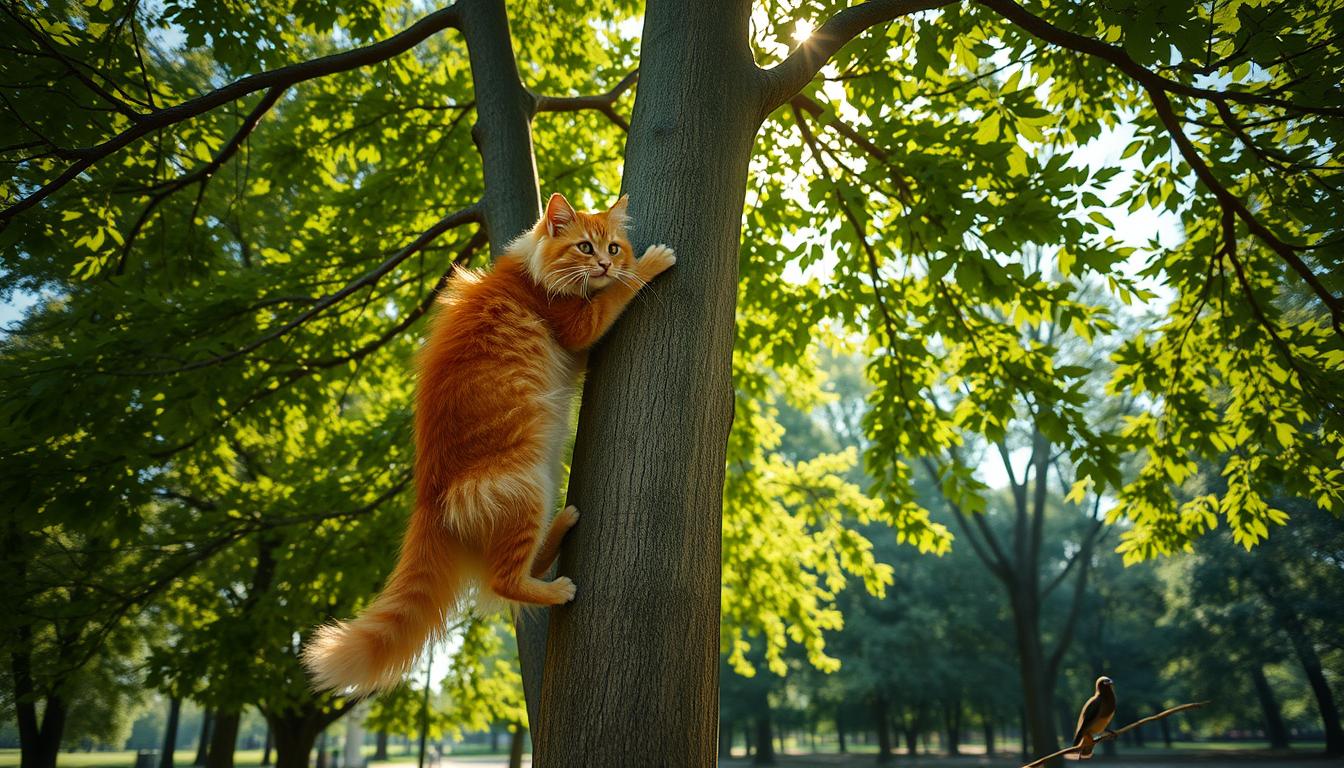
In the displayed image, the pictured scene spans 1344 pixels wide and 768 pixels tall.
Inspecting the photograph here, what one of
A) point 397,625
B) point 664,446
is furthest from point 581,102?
point 397,625

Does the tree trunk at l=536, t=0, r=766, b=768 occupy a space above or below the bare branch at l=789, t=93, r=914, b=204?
below

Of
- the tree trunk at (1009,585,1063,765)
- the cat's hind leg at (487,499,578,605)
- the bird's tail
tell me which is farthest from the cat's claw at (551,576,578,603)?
the tree trunk at (1009,585,1063,765)

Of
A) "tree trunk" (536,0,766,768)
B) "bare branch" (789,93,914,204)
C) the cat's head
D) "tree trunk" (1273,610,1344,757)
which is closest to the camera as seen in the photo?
"tree trunk" (536,0,766,768)

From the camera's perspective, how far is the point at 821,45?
272 cm

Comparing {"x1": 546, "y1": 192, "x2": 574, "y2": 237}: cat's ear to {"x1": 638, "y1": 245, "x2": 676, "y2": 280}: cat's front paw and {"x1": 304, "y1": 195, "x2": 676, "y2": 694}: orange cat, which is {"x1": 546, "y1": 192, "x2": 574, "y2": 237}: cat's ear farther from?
{"x1": 638, "y1": 245, "x2": 676, "y2": 280}: cat's front paw

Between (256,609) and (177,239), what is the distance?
3.74 metres

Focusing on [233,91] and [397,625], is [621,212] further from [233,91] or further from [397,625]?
[233,91]

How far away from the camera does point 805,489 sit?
28.3 feet

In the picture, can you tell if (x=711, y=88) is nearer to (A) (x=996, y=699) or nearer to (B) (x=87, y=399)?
(B) (x=87, y=399)

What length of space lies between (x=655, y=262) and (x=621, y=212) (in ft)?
1.24

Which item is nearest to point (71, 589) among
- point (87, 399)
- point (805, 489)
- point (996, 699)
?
point (87, 399)

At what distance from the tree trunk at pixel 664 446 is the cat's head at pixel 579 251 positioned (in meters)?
0.11

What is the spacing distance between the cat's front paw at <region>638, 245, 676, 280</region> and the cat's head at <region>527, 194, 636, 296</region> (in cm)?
5

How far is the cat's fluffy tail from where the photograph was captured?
79.7 inches
